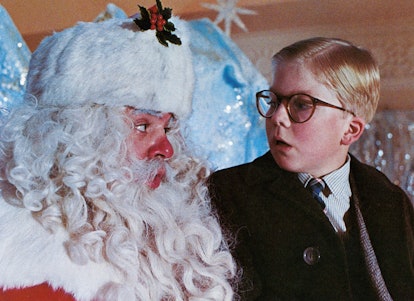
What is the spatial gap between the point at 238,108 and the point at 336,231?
2.26ft

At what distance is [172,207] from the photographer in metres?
1.36

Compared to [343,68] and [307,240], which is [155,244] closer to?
[307,240]

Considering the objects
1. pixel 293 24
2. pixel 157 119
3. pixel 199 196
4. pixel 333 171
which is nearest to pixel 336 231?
pixel 333 171

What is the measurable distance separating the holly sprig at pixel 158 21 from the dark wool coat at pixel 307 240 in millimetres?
329

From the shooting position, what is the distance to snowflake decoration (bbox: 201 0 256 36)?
6.64ft

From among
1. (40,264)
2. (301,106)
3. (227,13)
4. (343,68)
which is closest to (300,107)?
(301,106)

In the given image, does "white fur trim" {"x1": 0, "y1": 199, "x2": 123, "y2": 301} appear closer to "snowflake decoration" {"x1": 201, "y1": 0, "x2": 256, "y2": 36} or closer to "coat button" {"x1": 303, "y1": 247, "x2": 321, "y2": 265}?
"coat button" {"x1": 303, "y1": 247, "x2": 321, "y2": 265}

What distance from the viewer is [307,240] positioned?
1.27 meters

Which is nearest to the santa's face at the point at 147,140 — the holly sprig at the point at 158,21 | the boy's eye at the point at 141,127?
the boy's eye at the point at 141,127

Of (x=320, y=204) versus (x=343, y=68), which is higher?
(x=343, y=68)

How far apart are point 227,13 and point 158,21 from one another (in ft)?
2.50

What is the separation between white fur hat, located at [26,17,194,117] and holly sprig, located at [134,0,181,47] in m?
0.01

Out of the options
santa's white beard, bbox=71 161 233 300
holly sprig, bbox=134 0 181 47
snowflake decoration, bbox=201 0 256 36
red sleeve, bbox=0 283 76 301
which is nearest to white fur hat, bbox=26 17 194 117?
holly sprig, bbox=134 0 181 47

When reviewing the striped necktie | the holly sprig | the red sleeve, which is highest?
the holly sprig
